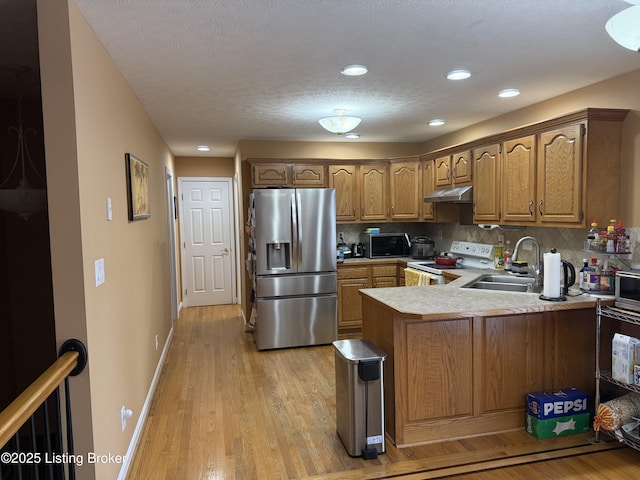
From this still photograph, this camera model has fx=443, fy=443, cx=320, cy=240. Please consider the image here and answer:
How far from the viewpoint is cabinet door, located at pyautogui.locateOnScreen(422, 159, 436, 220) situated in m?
5.27

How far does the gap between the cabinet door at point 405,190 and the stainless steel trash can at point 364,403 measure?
314 cm

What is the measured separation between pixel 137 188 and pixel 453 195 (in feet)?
9.93

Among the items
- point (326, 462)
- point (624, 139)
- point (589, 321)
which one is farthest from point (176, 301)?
point (624, 139)

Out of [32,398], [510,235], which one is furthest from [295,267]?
[32,398]

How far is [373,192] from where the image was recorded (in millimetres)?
5676

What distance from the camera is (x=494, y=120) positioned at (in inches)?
179

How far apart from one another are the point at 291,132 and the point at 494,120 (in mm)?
2197

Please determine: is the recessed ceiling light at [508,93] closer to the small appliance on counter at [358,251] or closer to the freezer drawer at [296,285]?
the freezer drawer at [296,285]

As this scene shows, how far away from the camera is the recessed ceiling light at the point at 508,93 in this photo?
138 inches

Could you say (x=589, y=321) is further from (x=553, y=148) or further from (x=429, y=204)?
(x=429, y=204)

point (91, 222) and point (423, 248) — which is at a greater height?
point (91, 222)

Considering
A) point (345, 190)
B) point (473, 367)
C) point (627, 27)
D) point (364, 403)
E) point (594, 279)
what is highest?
point (627, 27)

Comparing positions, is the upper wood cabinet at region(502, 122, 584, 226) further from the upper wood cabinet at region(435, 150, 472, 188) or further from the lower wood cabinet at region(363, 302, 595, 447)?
the lower wood cabinet at region(363, 302, 595, 447)

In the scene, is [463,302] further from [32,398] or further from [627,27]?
[32,398]
